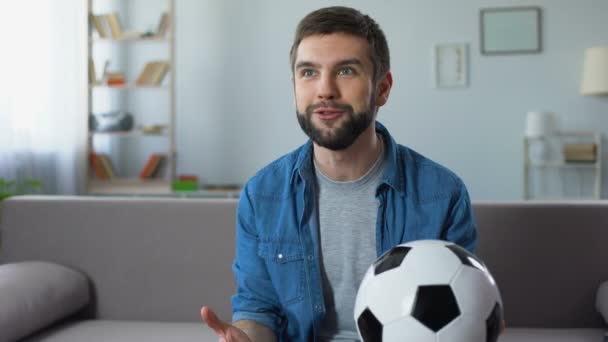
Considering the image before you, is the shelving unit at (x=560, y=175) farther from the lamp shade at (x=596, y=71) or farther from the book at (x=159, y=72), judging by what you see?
the book at (x=159, y=72)

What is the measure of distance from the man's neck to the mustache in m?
0.10

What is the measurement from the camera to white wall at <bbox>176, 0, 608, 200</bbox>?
550cm

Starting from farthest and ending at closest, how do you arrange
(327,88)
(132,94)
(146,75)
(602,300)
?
(132,94), (146,75), (602,300), (327,88)

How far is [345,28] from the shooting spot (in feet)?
4.50

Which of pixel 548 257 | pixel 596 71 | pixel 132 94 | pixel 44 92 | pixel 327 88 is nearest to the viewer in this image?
pixel 327 88

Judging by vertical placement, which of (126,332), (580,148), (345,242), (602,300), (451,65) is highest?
(451,65)

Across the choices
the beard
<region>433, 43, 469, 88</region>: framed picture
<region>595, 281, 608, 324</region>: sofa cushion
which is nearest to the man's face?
the beard

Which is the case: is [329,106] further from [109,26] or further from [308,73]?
[109,26]

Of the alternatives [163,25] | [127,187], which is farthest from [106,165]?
[163,25]

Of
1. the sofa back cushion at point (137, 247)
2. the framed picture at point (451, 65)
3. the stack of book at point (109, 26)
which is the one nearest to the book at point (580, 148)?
the framed picture at point (451, 65)

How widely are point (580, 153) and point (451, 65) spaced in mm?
1218

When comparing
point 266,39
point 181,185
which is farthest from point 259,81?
point 181,185

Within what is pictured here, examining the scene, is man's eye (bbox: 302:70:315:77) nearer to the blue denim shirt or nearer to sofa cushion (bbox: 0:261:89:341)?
the blue denim shirt

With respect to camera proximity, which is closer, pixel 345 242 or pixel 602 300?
pixel 345 242
